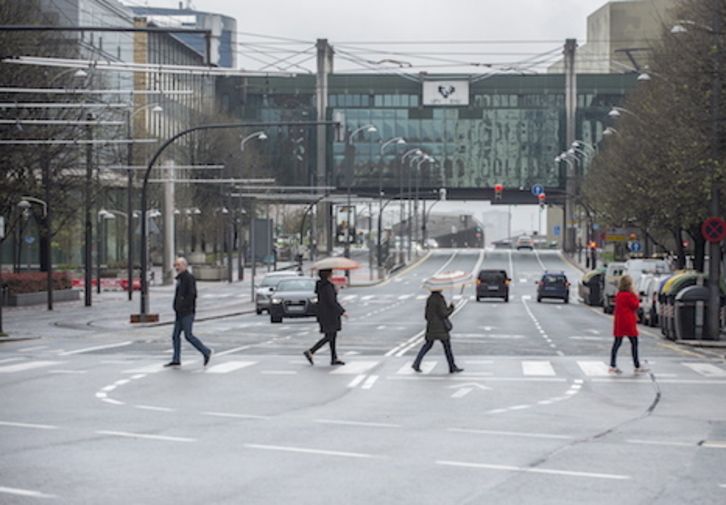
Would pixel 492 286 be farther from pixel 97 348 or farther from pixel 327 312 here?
pixel 327 312

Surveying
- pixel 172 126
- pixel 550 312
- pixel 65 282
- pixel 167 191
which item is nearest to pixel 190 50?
pixel 172 126

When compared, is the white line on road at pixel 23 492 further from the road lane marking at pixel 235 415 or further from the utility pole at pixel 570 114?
the utility pole at pixel 570 114

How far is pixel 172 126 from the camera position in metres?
116

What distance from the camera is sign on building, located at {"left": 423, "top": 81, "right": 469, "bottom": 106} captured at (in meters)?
132

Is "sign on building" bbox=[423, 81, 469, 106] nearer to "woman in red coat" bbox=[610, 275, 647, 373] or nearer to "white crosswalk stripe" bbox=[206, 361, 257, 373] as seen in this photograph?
"white crosswalk stripe" bbox=[206, 361, 257, 373]

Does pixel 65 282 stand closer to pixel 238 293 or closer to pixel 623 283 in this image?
pixel 238 293

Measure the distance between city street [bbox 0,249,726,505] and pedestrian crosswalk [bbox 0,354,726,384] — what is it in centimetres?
7

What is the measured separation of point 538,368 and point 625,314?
2.07 metres

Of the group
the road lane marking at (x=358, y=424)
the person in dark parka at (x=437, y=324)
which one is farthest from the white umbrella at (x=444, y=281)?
the road lane marking at (x=358, y=424)

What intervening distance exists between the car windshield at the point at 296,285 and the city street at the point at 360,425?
13345mm

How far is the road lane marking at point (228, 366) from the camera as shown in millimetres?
23067

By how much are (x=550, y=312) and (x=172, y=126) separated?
66832mm

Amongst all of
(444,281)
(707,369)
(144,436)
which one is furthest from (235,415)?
(707,369)

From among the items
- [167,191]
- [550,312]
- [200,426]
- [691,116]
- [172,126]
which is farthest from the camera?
[172,126]
